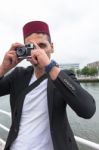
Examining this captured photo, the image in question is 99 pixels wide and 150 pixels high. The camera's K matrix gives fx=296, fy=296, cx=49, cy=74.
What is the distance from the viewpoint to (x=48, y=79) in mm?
1440

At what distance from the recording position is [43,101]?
4.71ft

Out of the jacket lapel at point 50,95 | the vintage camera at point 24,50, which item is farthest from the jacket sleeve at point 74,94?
the vintage camera at point 24,50

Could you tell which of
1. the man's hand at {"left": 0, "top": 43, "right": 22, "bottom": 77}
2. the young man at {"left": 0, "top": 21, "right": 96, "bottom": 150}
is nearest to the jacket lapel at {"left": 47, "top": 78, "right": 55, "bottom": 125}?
the young man at {"left": 0, "top": 21, "right": 96, "bottom": 150}

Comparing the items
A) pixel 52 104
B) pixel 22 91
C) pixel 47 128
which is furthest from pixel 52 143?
pixel 22 91

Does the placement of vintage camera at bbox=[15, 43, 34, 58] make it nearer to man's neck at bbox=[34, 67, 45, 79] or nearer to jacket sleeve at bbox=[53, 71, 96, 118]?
man's neck at bbox=[34, 67, 45, 79]

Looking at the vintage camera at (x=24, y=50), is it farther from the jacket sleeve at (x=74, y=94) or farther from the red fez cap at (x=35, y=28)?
the jacket sleeve at (x=74, y=94)

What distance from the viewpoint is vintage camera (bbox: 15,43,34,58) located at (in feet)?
4.66

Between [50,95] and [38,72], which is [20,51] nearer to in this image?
[38,72]

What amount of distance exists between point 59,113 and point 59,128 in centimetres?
7

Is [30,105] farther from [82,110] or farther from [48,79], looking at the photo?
[82,110]

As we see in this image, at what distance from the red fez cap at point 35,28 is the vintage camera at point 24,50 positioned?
94 millimetres

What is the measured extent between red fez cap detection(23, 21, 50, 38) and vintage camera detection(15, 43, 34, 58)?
9 centimetres

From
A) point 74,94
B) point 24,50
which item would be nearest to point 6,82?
point 24,50

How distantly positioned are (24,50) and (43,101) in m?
0.27
